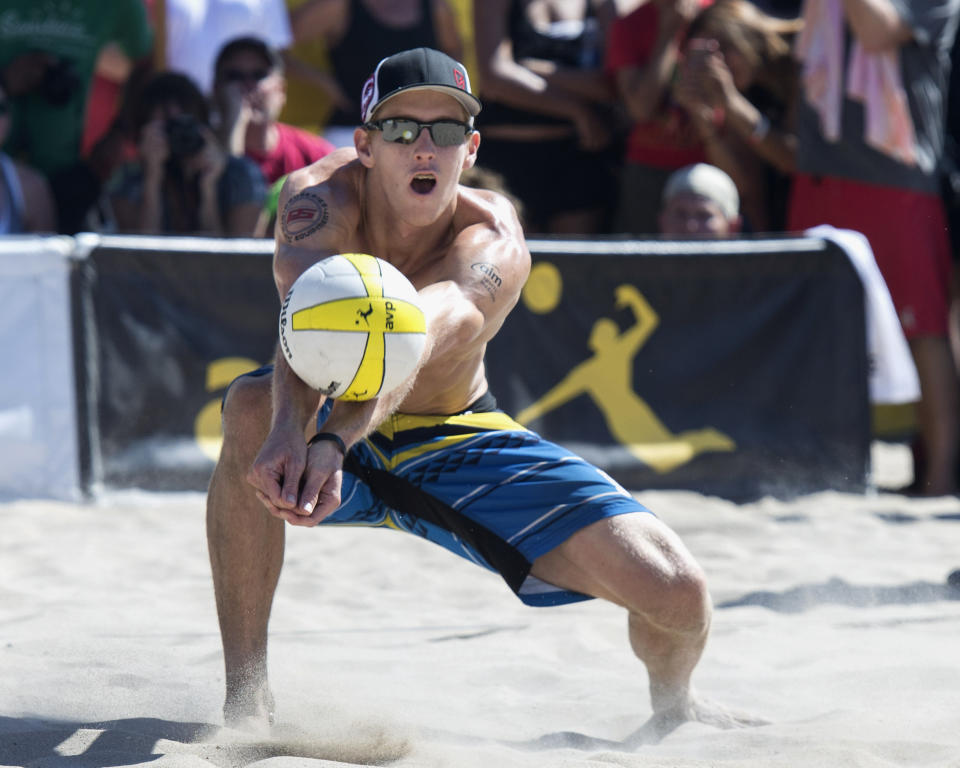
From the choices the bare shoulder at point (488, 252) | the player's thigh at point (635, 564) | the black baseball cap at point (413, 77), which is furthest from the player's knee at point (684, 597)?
the black baseball cap at point (413, 77)

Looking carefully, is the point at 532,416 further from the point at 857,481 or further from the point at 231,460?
the point at 231,460

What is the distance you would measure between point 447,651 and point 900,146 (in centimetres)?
360

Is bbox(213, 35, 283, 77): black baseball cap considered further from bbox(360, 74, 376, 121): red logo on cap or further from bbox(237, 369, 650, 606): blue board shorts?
bbox(237, 369, 650, 606): blue board shorts

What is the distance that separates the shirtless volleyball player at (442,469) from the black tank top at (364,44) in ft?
11.7

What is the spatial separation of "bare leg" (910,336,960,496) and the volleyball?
4173mm

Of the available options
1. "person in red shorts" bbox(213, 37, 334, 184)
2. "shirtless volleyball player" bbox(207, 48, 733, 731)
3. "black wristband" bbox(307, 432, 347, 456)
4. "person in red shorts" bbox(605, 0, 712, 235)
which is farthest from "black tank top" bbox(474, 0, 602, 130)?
"black wristband" bbox(307, 432, 347, 456)

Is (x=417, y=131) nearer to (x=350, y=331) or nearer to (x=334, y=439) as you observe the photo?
(x=350, y=331)

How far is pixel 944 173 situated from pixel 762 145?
0.87 meters

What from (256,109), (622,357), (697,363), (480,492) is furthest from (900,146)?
(480,492)

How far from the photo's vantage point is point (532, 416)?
6.11 metres

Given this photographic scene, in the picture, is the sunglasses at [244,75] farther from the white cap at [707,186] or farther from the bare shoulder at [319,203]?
the bare shoulder at [319,203]

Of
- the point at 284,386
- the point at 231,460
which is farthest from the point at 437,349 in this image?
the point at 231,460

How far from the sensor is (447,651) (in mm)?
3939

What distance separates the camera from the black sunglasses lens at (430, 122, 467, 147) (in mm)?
3164
